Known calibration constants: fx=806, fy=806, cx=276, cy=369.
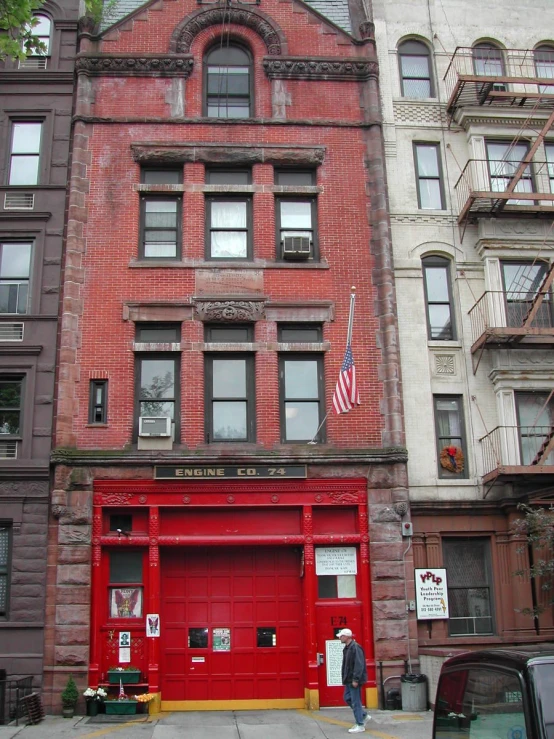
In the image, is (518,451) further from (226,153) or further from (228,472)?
(226,153)

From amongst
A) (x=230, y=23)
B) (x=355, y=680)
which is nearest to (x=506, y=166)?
(x=230, y=23)

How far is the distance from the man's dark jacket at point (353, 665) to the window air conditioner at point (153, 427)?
5959 mm

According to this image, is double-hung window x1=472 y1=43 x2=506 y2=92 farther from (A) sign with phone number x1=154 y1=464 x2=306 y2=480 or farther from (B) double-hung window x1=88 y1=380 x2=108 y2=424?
(B) double-hung window x1=88 y1=380 x2=108 y2=424

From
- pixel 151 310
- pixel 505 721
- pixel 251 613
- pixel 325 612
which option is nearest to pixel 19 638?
pixel 251 613

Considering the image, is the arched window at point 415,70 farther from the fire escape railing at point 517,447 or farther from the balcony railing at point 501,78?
the fire escape railing at point 517,447

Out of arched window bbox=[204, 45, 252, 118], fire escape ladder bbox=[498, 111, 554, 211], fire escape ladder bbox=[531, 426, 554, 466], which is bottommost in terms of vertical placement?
fire escape ladder bbox=[531, 426, 554, 466]

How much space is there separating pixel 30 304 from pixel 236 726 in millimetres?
10110

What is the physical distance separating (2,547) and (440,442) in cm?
1012

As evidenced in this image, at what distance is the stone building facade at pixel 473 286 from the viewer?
715 inches

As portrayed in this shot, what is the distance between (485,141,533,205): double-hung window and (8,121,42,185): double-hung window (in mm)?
11337

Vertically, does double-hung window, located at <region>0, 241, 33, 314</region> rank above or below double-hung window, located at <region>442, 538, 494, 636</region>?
above

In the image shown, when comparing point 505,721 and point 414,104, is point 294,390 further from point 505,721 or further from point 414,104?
point 505,721

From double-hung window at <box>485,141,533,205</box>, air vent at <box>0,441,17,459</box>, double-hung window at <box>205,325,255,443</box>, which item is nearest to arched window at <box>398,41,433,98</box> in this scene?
double-hung window at <box>485,141,533,205</box>

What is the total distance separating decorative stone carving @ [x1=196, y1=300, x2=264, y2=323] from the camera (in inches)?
731
